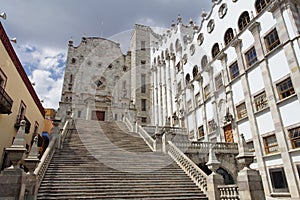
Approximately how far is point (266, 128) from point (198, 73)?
33.6 feet

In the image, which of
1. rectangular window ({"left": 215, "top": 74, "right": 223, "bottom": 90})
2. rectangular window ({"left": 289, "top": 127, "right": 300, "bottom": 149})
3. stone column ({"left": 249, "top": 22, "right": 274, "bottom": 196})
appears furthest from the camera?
rectangular window ({"left": 215, "top": 74, "right": 223, "bottom": 90})

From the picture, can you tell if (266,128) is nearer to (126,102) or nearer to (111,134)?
(111,134)

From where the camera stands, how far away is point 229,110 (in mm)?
18812

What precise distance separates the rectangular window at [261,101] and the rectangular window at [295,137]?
2705 mm

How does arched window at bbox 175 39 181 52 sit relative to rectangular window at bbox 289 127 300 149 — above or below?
above

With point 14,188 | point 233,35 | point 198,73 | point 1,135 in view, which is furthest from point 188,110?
point 14,188

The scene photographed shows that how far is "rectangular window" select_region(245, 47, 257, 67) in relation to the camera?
16975 mm

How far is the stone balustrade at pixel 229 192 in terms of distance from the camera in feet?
28.8

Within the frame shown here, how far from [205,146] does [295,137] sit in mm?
5775

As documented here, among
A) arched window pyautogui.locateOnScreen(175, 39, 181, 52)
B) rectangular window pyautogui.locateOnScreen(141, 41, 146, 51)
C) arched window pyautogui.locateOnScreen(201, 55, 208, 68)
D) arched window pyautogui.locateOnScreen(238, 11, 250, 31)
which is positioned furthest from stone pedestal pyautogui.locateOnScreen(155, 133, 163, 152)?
rectangular window pyautogui.locateOnScreen(141, 41, 146, 51)

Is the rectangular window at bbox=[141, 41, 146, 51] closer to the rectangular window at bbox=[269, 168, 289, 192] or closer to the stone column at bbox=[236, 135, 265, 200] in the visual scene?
the rectangular window at bbox=[269, 168, 289, 192]

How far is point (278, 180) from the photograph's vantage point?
1377 cm

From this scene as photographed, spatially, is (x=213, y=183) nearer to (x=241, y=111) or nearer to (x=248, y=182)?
(x=248, y=182)

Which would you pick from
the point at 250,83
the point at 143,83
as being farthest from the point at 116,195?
the point at 143,83
